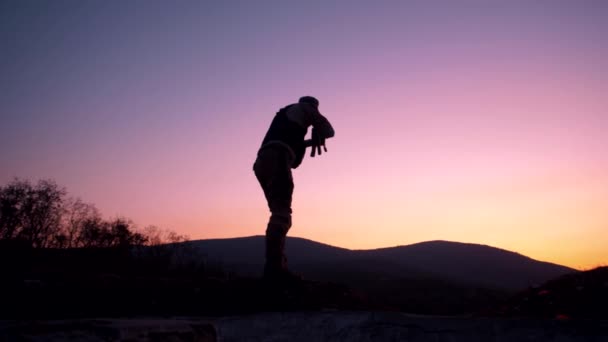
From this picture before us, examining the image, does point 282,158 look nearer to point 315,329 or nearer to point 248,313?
point 248,313

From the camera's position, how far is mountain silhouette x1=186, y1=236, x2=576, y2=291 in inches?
898

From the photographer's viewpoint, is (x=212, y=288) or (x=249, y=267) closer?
(x=212, y=288)

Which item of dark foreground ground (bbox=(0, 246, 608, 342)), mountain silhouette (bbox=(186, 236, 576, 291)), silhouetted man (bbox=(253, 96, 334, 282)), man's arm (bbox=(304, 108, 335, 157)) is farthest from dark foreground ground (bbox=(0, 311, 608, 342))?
mountain silhouette (bbox=(186, 236, 576, 291))

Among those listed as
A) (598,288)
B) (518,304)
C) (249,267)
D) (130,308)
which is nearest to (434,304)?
(518,304)

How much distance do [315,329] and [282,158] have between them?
2421 millimetres

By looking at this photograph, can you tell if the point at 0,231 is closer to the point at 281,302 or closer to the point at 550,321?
the point at 281,302

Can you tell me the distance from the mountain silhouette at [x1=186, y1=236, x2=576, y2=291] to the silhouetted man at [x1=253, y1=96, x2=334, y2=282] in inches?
614

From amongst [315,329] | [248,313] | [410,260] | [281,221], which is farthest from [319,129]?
[410,260]

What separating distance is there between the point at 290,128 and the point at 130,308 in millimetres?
2291

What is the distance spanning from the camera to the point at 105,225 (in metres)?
11.4

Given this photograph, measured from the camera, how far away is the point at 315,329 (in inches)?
90.4

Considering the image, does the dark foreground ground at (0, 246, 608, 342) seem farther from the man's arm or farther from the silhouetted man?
the man's arm

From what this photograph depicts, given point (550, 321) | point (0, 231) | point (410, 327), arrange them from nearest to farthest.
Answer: point (550, 321) → point (410, 327) → point (0, 231)

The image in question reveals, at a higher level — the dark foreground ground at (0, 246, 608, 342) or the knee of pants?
the knee of pants
